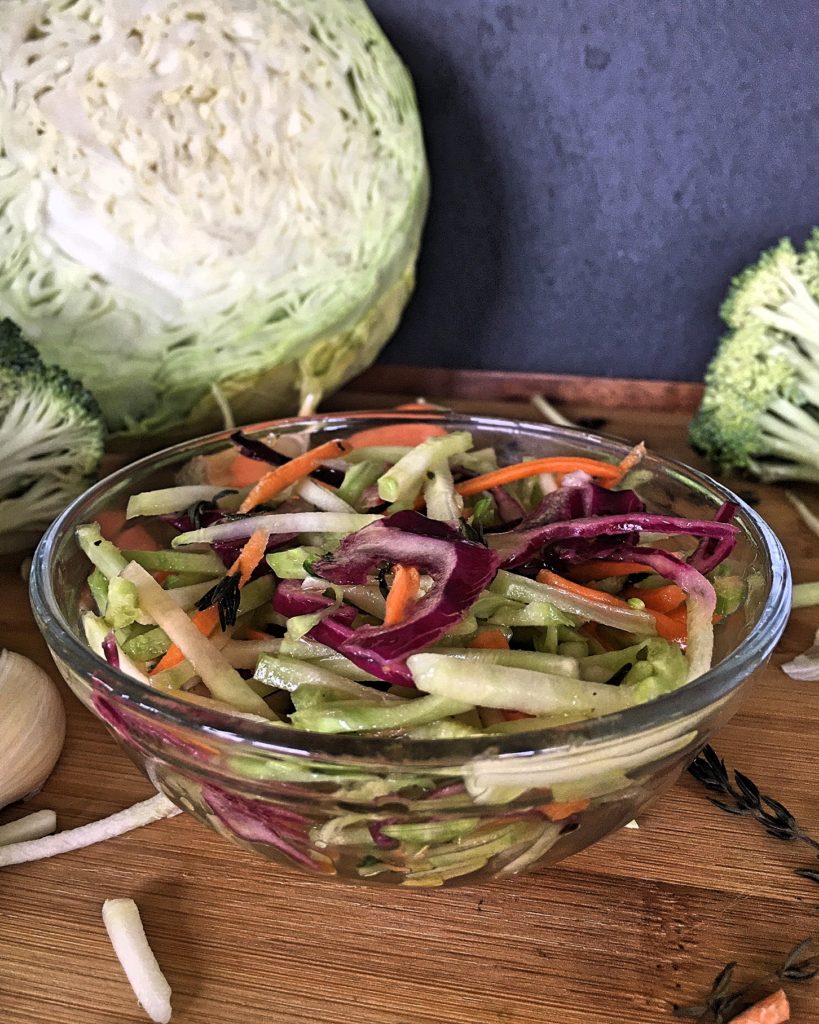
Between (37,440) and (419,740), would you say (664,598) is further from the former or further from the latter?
(37,440)

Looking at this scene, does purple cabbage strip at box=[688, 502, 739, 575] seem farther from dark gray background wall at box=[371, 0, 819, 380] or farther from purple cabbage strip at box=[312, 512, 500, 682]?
dark gray background wall at box=[371, 0, 819, 380]

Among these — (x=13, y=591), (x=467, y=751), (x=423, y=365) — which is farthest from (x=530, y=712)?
(x=423, y=365)

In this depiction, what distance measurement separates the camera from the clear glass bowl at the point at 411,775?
0.62m

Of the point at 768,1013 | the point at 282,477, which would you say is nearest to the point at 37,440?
the point at 282,477

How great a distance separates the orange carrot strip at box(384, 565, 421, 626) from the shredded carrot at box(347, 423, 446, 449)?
1.53 feet

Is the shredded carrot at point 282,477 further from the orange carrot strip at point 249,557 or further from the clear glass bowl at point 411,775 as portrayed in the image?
the clear glass bowl at point 411,775

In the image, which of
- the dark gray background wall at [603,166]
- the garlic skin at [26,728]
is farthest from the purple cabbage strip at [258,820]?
the dark gray background wall at [603,166]

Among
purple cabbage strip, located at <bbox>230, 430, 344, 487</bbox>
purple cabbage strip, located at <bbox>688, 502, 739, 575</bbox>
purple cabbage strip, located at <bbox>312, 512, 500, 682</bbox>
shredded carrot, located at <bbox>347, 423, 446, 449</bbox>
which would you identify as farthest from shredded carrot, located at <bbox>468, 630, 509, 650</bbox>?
shredded carrot, located at <bbox>347, 423, 446, 449</bbox>

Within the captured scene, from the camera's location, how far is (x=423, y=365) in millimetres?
2119

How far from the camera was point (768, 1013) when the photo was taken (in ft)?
2.28

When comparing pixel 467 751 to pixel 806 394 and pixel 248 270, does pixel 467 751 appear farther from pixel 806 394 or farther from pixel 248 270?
pixel 806 394

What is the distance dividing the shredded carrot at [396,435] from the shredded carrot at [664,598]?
421 millimetres

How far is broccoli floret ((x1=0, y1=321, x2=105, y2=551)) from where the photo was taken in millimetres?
1257

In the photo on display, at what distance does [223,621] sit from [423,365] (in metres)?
1.37
